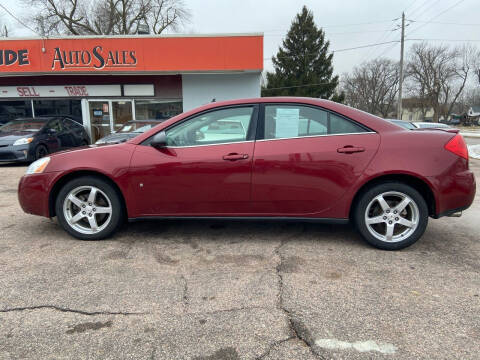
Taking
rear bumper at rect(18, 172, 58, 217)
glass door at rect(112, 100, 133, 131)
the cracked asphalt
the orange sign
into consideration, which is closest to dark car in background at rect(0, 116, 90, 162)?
glass door at rect(112, 100, 133, 131)

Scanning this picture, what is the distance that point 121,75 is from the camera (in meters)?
13.7

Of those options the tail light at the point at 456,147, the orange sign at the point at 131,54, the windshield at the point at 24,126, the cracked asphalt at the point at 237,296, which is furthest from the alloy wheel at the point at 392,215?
the orange sign at the point at 131,54

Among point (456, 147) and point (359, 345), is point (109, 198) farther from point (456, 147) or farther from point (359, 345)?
point (456, 147)

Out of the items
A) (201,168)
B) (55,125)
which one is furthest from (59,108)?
(201,168)

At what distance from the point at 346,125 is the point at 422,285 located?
1.58 m

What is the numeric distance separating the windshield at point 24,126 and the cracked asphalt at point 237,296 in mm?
7261

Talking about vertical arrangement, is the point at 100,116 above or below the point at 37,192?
above

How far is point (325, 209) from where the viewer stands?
11.2ft

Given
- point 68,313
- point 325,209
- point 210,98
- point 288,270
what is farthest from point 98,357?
point 210,98

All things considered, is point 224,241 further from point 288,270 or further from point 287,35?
point 287,35

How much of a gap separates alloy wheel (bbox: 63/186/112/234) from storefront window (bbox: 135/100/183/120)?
1089 cm

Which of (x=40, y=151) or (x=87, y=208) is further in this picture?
(x=40, y=151)

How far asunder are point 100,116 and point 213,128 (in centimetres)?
1218

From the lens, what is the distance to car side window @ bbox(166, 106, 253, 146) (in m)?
3.47
